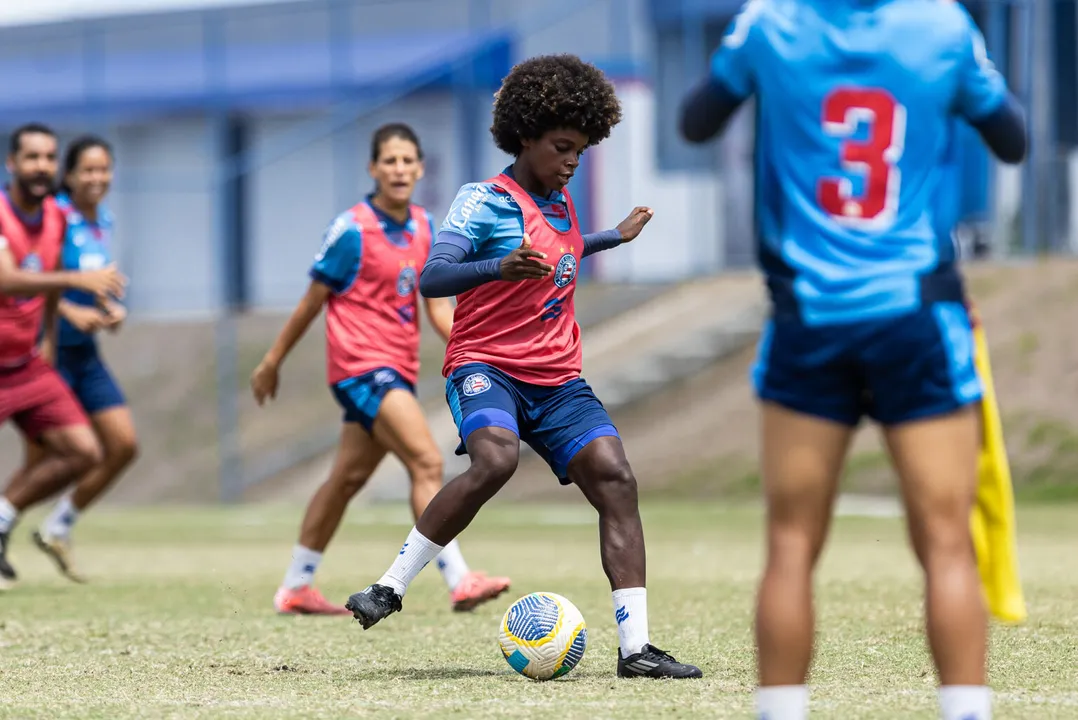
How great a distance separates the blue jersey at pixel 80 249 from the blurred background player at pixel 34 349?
0.27 m

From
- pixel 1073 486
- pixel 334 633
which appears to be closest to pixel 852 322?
pixel 334 633

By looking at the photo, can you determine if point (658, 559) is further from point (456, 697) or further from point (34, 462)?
point (456, 697)

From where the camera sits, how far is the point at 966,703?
4070mm

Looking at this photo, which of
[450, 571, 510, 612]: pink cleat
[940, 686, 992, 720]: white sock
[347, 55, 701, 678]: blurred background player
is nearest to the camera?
[940, 686, 992, 720]: white sock

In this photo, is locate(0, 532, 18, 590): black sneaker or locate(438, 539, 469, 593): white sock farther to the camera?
locate(0, 532, 18, 590): black sneaker

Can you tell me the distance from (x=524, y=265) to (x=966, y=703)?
222cm

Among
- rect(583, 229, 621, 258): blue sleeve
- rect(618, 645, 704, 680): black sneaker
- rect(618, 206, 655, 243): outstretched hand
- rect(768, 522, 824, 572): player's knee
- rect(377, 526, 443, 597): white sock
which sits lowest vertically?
rect(618, 645, 704, 680): black sneaker

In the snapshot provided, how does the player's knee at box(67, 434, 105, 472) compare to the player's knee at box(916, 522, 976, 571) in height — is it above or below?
below

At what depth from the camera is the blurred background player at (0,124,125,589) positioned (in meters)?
10.3

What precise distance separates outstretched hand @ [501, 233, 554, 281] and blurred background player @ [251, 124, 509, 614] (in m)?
2.59

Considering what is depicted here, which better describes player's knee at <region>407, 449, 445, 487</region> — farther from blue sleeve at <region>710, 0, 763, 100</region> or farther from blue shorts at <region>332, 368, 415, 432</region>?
blue sleeve at <region>710, 0, 763, 100</region>

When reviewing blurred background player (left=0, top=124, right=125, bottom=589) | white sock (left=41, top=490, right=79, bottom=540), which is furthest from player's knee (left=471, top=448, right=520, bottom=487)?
white sock (left=41, top=490, right=79, bottom=540)

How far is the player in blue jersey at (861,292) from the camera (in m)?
4.15

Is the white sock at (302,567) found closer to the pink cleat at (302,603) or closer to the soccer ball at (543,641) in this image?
the pink cleat at (302,603)
